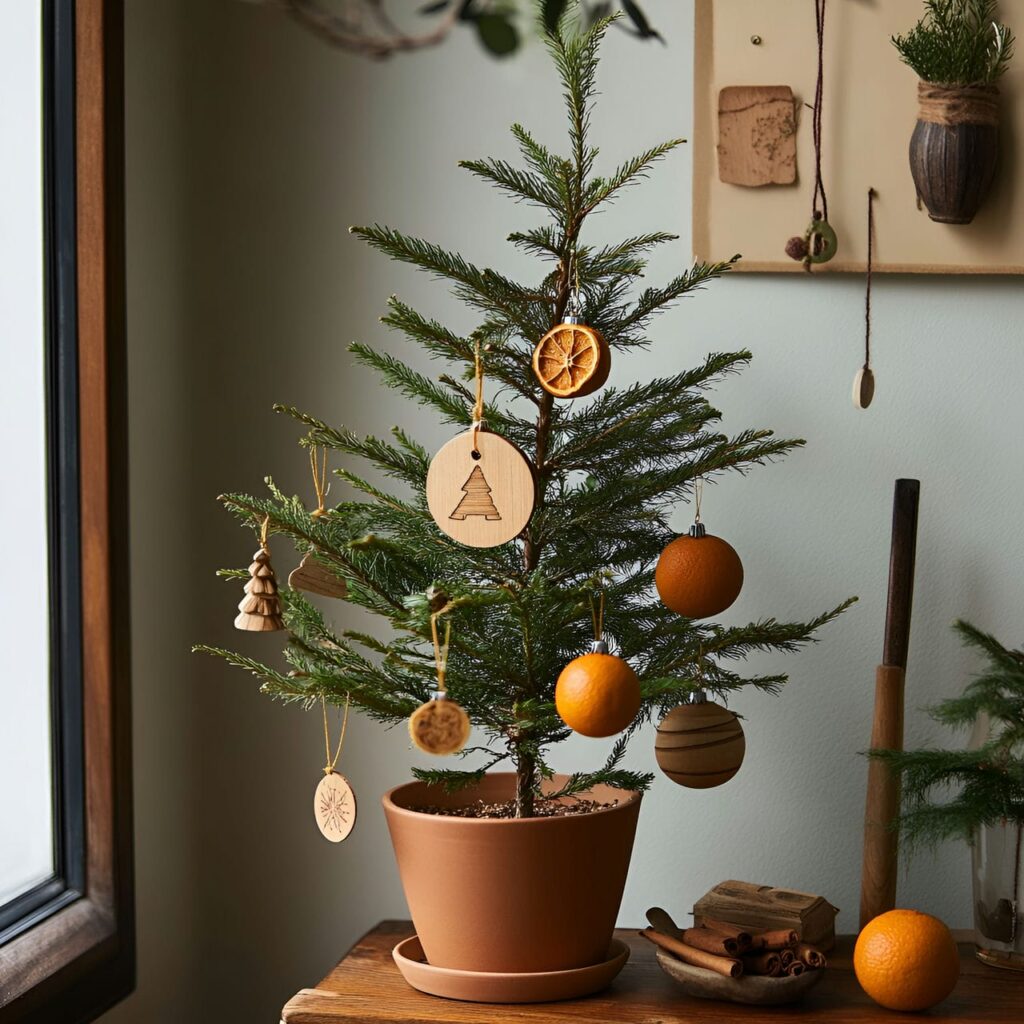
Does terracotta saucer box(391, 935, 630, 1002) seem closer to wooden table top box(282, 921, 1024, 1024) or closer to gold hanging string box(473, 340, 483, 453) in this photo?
wooden table top box(282, 921, 1024, 1024)

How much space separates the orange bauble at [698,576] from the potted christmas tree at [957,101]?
1.58ft

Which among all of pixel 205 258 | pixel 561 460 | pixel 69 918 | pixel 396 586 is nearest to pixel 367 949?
pixel 69 918

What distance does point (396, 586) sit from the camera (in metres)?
1.00

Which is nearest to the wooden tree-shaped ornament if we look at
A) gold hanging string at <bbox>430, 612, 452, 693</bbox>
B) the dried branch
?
gold hanging string at <bbox>430, 612, 452, 693</bbox>

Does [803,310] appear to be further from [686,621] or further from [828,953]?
[828,953]

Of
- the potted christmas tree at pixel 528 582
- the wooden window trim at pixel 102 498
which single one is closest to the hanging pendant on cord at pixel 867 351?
the potted christmas tree at pixel 528 582

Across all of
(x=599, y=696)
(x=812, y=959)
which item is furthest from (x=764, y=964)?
(x=599, y=696)

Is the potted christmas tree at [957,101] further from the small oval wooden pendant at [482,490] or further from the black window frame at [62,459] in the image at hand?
the black window frame at [62,459]

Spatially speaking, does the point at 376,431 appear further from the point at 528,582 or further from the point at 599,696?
the point at 599,696

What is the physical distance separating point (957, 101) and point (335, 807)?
0.91m

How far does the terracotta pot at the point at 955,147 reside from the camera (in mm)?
1172

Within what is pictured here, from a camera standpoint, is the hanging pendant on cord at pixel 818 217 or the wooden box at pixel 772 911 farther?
the hanging pendant on cord at pixel 818 217

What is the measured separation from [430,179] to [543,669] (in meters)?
0.62

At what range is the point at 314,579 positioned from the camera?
997 millimetres
